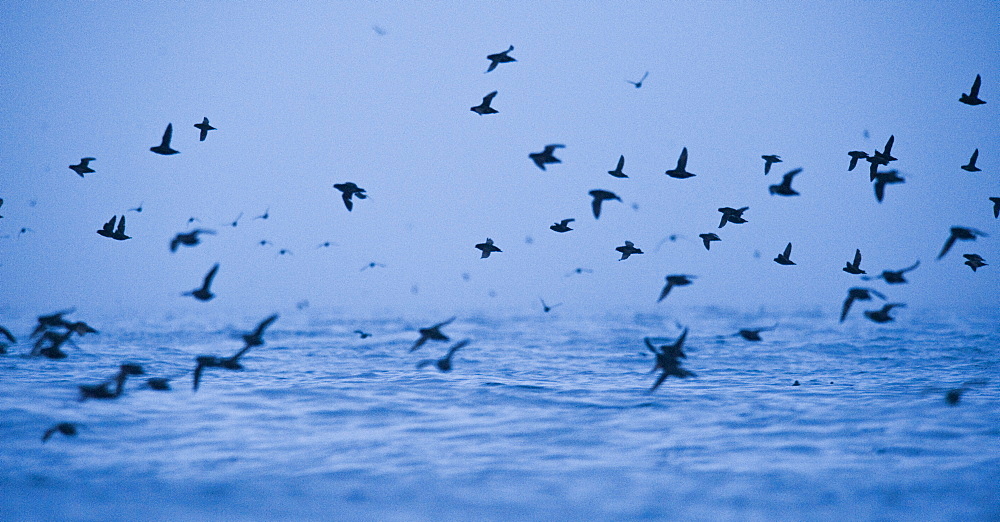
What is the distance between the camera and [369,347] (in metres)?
39.0

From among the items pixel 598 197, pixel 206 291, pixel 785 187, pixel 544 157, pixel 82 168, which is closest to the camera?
pixel 206 291

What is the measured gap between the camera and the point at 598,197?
1374cm

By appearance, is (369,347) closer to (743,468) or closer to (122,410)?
(122,410)

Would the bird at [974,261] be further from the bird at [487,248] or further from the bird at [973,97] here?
the bird at [487,248]

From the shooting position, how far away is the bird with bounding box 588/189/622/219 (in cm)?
1336

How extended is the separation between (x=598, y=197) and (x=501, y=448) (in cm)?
537

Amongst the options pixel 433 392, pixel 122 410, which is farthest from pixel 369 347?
pixel 122 410

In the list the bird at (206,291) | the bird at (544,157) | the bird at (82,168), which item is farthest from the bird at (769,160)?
the bird at (82,168)

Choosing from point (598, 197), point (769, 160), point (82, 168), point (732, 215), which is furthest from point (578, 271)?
point (82, 168)

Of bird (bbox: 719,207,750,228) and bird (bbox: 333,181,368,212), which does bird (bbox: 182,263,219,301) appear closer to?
bird (bbox: 333,181,368,212)

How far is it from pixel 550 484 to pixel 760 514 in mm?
3074

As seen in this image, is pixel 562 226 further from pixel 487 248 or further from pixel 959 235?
pixel 959 235

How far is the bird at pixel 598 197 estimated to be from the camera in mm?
13359

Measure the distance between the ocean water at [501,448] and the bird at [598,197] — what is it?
4592 mm
